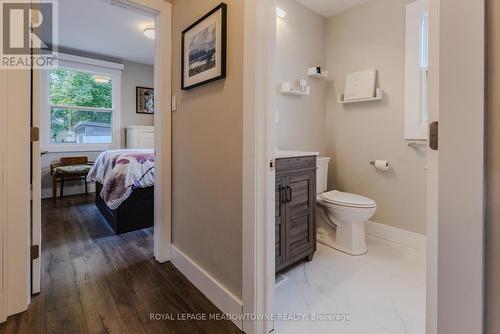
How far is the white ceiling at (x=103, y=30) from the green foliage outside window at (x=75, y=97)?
48cm

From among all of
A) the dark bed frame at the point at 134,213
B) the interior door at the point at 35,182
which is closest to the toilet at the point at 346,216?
the dark bed frame at the point at 134,213

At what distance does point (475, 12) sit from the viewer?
55cm

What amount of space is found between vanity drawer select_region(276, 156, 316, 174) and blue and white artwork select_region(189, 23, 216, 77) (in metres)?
0.77

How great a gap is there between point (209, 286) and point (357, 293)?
0.97 m

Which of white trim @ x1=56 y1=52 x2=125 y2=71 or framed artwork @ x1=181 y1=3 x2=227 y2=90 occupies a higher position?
white trim @ x1=56 y1=52 x2=125 y2=71

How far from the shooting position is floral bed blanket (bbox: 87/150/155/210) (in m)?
2.61

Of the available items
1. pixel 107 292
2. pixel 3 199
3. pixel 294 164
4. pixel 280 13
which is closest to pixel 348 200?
pixel 294 164

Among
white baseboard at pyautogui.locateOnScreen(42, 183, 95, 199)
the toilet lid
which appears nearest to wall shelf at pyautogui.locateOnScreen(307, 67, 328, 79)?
the toilet lid

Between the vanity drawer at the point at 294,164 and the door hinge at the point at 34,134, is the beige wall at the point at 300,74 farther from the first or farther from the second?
A: the door hinge at the point at 34,134

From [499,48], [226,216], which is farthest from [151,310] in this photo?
[499,48]

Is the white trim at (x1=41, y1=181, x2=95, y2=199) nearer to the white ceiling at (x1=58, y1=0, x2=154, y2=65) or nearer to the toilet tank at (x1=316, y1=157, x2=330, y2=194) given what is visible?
the white ceiling at (x1=58, y1=0, x2=154, y2=65)

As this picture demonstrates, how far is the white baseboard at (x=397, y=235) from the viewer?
7.75ft

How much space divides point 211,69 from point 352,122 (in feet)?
6.09

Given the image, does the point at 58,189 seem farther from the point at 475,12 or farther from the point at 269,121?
the point at 475,12
